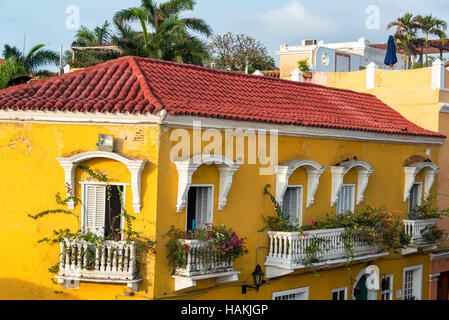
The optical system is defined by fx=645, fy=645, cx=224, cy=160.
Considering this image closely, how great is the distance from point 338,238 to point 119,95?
6478mm

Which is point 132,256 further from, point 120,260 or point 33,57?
point 33,57

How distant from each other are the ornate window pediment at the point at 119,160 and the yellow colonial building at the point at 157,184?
22 millimetres

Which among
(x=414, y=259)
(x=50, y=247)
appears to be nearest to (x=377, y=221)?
(x=414, y=259)

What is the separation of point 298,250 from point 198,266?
282 centimetres

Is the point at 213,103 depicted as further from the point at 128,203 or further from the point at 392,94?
the point at 392,94

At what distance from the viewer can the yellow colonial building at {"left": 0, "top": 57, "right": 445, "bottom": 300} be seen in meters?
12.5

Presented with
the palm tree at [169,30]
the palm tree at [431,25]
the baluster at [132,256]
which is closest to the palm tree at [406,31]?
the palm tree at [431,25]

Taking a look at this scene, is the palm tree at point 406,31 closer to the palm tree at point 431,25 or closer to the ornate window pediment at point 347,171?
the palm tree at point 431,25

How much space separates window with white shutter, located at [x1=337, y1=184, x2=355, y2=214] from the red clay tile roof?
1.67 metres

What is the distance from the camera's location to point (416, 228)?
61.5ft

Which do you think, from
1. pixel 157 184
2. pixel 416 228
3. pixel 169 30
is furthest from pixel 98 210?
pixel 169 30

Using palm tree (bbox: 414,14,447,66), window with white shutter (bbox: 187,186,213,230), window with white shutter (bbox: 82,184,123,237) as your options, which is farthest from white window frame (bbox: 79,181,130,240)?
palm tree (bbox: 414,14,447,66)

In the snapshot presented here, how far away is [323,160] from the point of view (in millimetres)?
16328

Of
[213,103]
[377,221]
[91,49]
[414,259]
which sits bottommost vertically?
[414,259]
